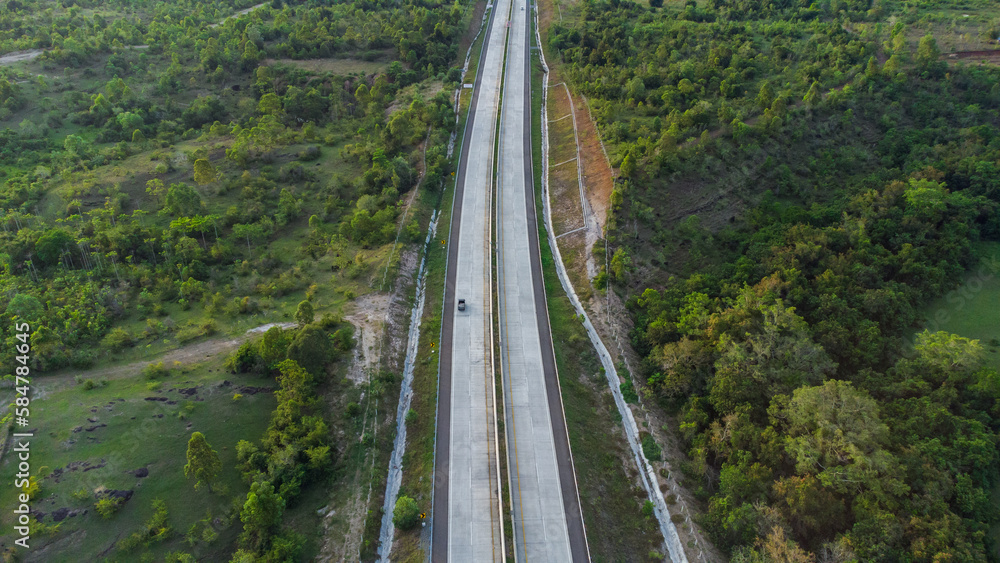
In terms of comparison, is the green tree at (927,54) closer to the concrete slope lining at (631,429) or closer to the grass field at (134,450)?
the concrete slope lining at (631,429)

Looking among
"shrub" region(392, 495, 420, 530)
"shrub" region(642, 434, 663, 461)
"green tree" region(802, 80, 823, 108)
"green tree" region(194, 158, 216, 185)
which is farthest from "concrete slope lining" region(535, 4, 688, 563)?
"green tree" region(194, 158, 216, 185)

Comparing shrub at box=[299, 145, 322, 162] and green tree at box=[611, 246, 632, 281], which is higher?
shrub at box=[299, 145, 322, 162]

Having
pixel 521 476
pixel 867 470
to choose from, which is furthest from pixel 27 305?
pixel 867 470

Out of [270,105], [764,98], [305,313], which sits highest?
[270,105]

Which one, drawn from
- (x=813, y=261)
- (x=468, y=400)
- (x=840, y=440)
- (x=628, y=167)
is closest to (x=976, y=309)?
(x=813, y=261)

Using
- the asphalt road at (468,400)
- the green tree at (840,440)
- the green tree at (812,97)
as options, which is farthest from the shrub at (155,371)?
the green tree at (812,97)

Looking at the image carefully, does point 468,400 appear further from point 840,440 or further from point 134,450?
point 840,440

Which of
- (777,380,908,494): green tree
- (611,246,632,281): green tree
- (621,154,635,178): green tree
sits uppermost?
(621,154,635,178): green tree

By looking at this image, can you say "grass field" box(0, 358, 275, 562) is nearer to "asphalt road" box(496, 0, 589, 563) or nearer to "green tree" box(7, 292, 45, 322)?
"green tree" box(7, 292, 45, 322)

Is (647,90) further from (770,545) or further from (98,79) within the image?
(98,79)
